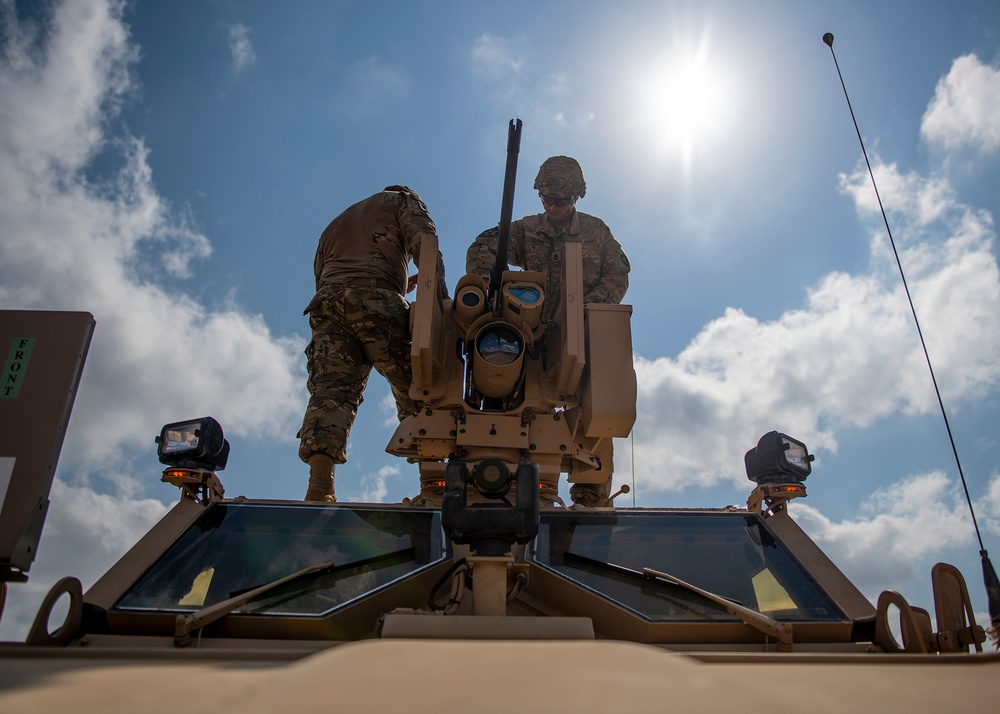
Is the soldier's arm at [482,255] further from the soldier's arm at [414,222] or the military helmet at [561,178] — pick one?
the military helmet at [561,178]

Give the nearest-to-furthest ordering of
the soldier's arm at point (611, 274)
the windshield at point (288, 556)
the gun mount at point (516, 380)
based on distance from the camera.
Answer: the windshield at point (288, 556)
the gun mount at point (516, 380)
the soldier's arm at point (611, 274)

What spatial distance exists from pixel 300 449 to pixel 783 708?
12.0ft

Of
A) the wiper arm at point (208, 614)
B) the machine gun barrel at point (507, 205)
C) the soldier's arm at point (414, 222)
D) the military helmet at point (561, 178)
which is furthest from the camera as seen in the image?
the military helmet at point (561, 178)

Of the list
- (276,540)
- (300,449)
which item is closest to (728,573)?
(276,540)

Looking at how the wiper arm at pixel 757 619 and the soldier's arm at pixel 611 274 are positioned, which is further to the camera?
the soldier's arm at pixel 611 274

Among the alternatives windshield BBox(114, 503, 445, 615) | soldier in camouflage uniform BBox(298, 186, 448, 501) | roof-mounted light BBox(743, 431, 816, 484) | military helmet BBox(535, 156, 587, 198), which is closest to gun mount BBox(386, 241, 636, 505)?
soldier in camouflage uniform BBox(298, 186, 448, 501)

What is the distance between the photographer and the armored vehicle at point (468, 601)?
3.05ft

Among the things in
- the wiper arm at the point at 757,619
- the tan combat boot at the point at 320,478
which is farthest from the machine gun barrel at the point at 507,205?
the wiper arm at the point at 757,619

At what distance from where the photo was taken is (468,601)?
8.27 ft

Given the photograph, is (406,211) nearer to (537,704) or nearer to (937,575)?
(937,575)

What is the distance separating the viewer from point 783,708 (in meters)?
0.87

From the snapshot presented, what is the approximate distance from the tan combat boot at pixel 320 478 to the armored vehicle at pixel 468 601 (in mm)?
891

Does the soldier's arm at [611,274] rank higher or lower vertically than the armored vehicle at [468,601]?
higher

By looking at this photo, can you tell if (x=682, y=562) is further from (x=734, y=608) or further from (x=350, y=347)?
(x=350, y=347)
